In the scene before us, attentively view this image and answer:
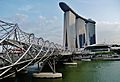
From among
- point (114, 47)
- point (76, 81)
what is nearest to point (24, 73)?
point (76, 81)

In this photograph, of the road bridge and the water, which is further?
the water

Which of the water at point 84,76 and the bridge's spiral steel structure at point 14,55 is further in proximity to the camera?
the water at point 84,76

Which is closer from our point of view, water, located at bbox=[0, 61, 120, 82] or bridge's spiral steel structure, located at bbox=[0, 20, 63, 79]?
bridge's spiral steel structure, located at bbox=[0, 20, 63, 79]

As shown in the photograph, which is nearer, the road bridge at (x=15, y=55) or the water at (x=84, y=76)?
the road bridge at (x=15, y=55)

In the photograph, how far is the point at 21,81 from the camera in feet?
143

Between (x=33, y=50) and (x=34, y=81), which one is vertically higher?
(x=33, y=50)

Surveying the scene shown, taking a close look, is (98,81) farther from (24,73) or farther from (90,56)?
(90,56)

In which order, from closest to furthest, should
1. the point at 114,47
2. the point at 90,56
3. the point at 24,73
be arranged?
the point at 24,73 → the point at 90,56 → the point at 114,47

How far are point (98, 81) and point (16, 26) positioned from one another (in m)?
16.8

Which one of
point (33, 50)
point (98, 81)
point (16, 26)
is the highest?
point (16, 26)

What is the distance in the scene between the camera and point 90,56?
151 m

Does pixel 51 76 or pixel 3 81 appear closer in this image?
pixel 3 81

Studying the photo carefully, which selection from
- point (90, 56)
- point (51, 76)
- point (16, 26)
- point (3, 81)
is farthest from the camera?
point (90, 56)

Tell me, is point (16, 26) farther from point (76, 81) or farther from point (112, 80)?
point (112, 80)
